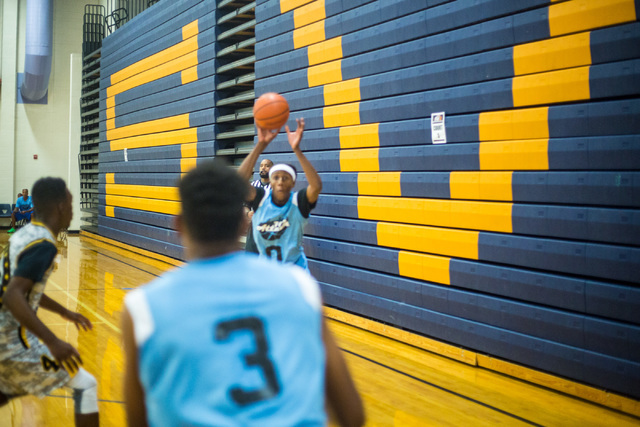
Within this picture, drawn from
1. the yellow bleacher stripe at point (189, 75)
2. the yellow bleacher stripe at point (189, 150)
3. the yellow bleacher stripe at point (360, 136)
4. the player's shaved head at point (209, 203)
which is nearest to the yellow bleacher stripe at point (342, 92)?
the yellow bleacher stripe at point (360, 136)

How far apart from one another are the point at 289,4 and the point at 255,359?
6.53 meters

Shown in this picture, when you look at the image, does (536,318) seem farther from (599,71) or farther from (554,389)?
(599,71)

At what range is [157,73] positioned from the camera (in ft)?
36.9

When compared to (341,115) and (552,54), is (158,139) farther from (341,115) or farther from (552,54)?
(552,54)

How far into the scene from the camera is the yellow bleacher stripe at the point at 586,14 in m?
3.91

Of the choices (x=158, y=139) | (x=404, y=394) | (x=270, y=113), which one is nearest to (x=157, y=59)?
(x=158, y=139)

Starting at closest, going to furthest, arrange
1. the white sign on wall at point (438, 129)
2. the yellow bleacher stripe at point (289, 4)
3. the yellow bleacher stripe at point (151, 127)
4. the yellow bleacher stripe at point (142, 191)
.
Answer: the white sign on wall at point (438, 129)
the yellow bleacher stripe at point (289, 4)
the yellow bleacher stripe at point (151, 127)
the yellow bleacher stripe at point (142, 191)

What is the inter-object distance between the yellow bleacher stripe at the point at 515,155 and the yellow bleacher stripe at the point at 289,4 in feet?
10.1

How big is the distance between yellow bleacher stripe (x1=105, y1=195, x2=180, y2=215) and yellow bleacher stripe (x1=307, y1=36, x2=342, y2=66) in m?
4.06

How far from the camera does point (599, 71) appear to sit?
405 centimetres

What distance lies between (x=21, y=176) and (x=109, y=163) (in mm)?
6068

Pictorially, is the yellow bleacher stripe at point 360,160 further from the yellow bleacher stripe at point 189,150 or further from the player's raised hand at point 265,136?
the yellow bleacher stripe at point 189,150

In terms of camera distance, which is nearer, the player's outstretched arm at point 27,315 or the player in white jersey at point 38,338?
the player's outstretched arm at point 27,315

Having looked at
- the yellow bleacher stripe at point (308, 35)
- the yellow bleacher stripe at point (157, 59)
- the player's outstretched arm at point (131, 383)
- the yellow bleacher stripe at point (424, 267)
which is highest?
the yellow bleacher stripe at point (157, 59)
